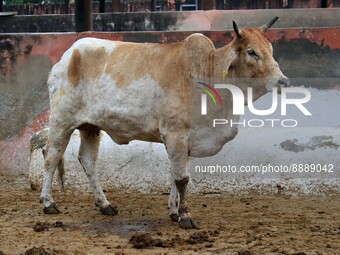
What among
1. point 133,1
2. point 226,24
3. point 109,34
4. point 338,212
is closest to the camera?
point 338,212

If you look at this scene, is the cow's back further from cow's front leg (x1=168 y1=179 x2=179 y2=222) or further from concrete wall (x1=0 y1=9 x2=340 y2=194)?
concrete wall (x1=0 y1=9 x2=340 y2=194)

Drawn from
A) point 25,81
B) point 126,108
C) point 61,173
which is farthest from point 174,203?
point 25,81

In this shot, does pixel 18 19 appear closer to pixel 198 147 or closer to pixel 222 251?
pixel 198 147

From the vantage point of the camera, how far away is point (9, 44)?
10172 mm

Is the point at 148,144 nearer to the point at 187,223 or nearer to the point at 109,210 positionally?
the point at 109,210

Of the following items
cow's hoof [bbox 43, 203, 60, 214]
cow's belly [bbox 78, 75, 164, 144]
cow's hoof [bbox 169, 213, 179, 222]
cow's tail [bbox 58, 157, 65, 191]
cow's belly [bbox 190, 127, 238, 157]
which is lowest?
cow's hoof [bbox 43, 203, 60, 214]

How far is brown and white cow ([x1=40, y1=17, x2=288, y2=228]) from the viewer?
7.29 metres

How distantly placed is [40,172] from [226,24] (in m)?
7.28

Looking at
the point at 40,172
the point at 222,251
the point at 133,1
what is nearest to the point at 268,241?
the point at 222,251

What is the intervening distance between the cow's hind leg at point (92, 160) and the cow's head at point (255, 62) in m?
1.63

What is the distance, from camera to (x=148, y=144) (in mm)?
9148

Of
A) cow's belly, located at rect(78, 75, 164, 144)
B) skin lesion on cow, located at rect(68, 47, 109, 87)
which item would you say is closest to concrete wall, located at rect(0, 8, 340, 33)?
skin lesion on cow, located at rect(68, 47, 109, 87)

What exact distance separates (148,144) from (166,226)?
1889 millimetres

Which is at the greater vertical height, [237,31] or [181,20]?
[237,31]
